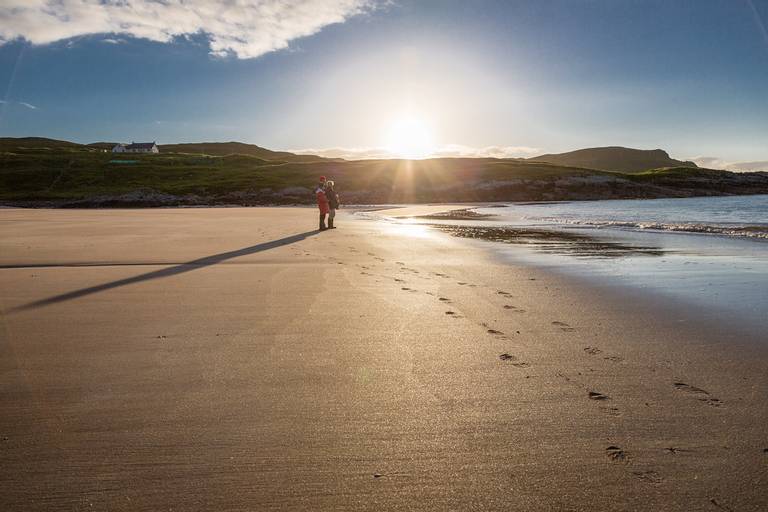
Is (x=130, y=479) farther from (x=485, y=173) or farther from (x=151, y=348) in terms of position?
(x=485, y=173)

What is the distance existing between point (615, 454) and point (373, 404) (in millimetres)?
1527

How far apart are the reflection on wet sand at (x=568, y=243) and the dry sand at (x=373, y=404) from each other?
645 centimetres

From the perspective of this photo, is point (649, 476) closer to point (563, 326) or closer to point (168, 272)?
point (563, 326)

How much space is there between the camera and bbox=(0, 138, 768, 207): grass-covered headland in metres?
57.5

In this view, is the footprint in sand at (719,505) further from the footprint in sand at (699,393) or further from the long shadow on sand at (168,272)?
the long shadow on sand at (168,272)

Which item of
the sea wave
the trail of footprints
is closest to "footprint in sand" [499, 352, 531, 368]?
the trail of footprints

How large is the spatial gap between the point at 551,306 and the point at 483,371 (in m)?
2.98

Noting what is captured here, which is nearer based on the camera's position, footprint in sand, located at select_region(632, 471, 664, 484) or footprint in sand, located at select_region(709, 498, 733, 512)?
footprint in sand, located at select_region(709, 498, 733, 512)

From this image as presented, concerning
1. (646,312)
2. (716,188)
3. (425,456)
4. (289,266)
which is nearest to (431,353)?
(425,456)

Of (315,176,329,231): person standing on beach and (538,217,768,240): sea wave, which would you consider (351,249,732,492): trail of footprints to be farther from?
(538,217,768,240): sea wave

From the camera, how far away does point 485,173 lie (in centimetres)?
Answer: 7169

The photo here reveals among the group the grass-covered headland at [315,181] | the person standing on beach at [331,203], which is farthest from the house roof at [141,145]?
the person standing on beach at [331,203]

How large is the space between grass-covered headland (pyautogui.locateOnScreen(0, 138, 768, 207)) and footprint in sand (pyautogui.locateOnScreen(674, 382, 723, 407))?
54257 millimetres

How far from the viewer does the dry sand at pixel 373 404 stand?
100 inches
